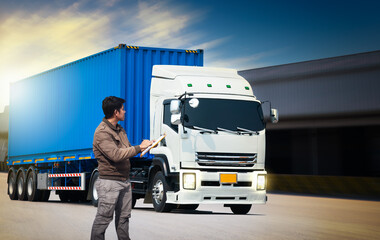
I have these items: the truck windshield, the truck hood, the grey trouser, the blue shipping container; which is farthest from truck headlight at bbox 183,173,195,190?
the grey trouser

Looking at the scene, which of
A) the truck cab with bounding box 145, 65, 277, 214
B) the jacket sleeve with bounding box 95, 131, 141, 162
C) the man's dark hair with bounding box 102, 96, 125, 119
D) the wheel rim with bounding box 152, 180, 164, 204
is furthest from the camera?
the wheel rim with bounding box 152, 180, 164, 204

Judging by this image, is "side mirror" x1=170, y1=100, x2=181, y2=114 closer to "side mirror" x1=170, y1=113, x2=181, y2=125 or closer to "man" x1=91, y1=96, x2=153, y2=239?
"side mirror" x1=170, y1=113, x2=181, y2=125

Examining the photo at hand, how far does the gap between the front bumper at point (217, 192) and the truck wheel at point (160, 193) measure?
31 centimetres

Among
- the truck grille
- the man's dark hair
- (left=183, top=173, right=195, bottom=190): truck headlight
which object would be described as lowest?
(left=183, top=173, right=195, bottom=190): truck headlight

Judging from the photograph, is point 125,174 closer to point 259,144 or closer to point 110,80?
point 259,144

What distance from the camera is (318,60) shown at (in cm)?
3684

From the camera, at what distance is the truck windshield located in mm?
14839

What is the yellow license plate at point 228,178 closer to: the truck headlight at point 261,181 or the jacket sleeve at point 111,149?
the truck headlight at point 261,181

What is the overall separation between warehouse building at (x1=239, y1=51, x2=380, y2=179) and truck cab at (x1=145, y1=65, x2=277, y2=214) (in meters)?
19.9

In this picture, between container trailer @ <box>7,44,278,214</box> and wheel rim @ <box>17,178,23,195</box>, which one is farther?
wheel rim @ <box>17,178,23,195</box>

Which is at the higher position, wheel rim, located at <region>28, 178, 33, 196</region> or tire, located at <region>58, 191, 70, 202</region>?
wheel rim, located at <region>28, 178, 33, 196</region>

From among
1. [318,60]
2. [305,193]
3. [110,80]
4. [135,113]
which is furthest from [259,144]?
[318,60]

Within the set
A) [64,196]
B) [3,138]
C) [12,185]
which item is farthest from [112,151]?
[3,138]

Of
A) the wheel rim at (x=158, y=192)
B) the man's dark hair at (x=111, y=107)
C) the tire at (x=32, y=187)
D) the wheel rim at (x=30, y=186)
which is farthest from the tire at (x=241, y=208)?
the man's dark hair at (x=111, y=107)
